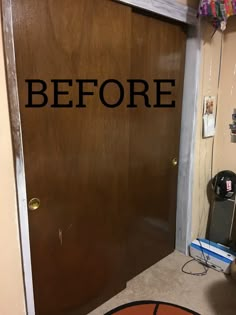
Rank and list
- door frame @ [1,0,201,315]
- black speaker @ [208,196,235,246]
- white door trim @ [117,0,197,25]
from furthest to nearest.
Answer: black speaker @ [208,196,235,246] < white door trim @ [117,0,197,25] < door frame @ [1,0,201,315]

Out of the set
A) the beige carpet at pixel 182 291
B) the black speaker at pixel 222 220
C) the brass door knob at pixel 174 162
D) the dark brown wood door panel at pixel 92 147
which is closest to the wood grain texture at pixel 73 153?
the dark brown wood door panel at pixel 92 147

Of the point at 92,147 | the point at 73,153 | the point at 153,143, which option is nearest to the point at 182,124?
the point at 153,143

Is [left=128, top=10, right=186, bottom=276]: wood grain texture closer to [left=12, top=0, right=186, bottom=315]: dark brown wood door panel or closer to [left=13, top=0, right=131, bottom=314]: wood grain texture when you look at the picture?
[left=12, top=0, right=186, bottom=315]: dark brown wood door panel

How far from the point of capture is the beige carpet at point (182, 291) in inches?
75.5

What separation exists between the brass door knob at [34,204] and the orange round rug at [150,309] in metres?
0.97

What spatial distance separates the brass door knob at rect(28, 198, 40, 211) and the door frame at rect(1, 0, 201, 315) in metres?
0.04

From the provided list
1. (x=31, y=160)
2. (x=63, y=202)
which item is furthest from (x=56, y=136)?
(x=63, y=202)

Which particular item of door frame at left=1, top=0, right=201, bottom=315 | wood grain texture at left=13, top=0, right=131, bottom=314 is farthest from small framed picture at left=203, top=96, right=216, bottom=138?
wood grain texture at left=13, top=0, right=131, bottom=314

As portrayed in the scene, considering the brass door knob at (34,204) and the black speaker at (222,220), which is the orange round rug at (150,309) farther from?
the brass door knob at (34,204)

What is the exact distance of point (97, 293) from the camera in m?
1.90

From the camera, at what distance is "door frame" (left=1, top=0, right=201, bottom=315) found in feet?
3.93

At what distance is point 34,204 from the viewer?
1.42 metres

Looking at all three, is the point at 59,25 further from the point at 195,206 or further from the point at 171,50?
the point at 195,206

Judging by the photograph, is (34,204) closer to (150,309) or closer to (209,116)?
(150,309)
